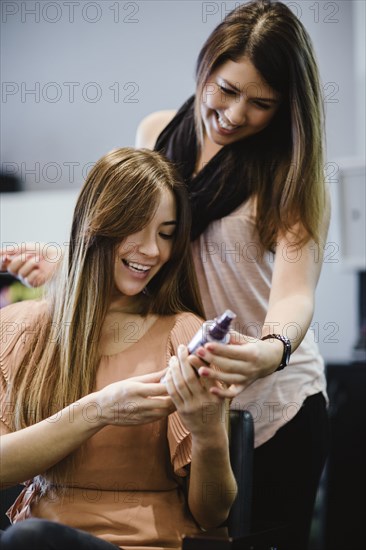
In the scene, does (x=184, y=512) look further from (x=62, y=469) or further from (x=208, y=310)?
(x=208, y=310)

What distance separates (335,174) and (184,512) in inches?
76.8

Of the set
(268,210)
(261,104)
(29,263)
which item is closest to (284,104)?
(261,104)

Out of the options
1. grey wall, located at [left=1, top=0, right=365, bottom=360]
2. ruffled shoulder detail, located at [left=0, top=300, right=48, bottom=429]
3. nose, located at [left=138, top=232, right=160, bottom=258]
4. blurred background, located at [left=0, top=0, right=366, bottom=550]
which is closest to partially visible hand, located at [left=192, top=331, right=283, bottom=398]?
nose, located at [left=138, top=232, right=160, bottom=258]

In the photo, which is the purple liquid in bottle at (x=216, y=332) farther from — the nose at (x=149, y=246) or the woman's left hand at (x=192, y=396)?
the nose at (x=149, y=246)

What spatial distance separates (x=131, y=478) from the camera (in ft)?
4.46

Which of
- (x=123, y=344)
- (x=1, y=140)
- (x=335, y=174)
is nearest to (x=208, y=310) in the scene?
(x=123, y=344)

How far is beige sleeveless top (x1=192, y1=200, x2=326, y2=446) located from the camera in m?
1.59

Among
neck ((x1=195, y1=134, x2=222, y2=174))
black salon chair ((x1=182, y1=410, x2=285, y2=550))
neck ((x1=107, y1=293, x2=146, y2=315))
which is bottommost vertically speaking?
black salon chair ((x1=182, y1=410, x2=285, y2=550))

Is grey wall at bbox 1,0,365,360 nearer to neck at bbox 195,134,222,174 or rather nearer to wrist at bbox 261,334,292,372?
neck at bbox 195,134,222,174

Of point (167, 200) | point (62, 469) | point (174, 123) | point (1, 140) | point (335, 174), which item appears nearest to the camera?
point (62, 469)

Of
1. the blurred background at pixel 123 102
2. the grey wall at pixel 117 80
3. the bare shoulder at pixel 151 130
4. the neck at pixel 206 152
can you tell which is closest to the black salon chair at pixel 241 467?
the neck at pixel 206 152

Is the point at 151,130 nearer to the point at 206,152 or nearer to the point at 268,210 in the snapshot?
the point at 206,152

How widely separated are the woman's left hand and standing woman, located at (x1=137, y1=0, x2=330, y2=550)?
224 millimetres

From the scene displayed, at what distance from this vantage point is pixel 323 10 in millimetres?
3338
